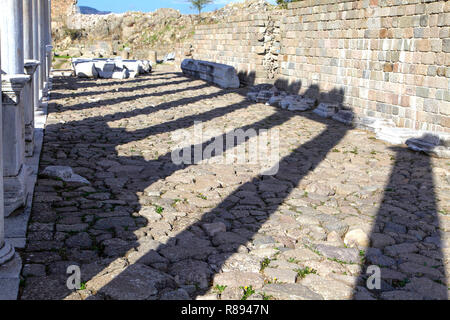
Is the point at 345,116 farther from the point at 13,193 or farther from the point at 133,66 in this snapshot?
the point at 133,66

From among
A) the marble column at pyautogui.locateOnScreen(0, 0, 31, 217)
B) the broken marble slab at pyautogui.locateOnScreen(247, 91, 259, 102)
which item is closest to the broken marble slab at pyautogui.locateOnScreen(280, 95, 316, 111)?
the broken marble slab at pyautogui.locateOnScreen(247, 91, 259, 102)

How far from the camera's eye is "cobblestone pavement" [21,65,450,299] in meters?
3.37

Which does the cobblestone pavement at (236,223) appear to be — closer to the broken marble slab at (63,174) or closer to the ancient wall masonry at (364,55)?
the broken marble slab at (63,174)

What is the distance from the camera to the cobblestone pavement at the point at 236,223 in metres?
3.37

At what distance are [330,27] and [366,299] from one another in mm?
10696

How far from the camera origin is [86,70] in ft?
62.3

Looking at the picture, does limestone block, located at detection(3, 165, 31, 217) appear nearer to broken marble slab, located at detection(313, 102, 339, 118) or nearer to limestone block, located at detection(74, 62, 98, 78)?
broken marble slab, located at detection(313, 102, 339, 118)

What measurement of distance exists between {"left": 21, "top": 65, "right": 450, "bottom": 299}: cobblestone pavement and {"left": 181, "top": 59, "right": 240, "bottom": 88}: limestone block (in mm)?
8986

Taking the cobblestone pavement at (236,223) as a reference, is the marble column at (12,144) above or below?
above

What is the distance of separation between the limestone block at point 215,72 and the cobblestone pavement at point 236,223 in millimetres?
8986

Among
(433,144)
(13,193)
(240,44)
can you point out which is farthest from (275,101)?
(13,193)

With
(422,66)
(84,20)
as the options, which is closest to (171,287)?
(422,66)

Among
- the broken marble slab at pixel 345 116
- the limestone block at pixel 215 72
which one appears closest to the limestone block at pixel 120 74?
the limestone block at pixel 215 72

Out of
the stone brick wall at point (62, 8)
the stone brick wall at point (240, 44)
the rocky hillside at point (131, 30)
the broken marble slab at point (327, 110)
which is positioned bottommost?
the broken marble slab at point (327, 110)
